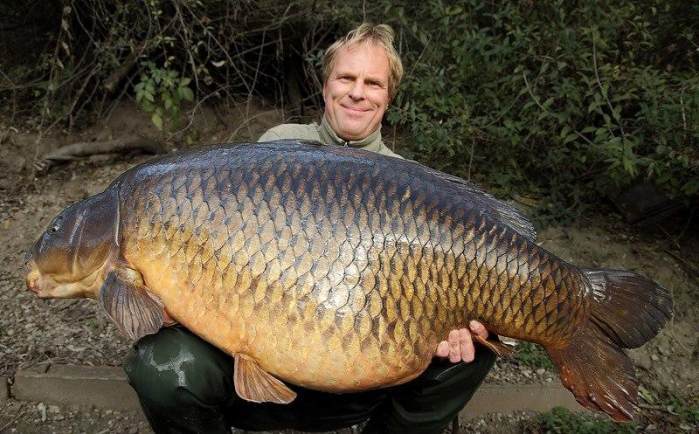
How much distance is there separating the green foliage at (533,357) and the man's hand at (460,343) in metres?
1.04

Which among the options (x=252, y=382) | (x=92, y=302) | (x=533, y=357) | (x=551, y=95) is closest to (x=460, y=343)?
(x=252, y=382)

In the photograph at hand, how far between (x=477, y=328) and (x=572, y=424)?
0.91 meters

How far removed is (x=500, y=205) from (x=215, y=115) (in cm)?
293

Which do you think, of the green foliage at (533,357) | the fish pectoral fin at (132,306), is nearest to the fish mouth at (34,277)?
the fish pectoral fin at (132,306)

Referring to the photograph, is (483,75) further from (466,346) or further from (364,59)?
(466,346)

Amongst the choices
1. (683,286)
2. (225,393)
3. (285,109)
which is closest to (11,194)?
(285,109)

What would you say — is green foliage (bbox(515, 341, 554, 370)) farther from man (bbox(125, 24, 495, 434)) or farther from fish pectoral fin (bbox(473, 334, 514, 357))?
fish pectoral fin (bbox(473, 334, 514, 357))

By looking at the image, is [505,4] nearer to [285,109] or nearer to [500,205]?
[285,109]

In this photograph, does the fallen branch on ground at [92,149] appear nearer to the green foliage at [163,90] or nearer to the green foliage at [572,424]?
the green foliage at [163,90]

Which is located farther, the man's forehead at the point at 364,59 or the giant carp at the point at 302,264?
the man's forehead at the point at 364,59

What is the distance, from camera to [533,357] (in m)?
2.26

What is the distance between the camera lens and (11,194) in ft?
10.4

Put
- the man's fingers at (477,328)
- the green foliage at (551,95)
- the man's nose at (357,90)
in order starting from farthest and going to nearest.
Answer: the green foliage at (551,95), the man's nose at (357,90), the man's fingers at (477,328)

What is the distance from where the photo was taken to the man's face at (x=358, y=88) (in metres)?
1.68
